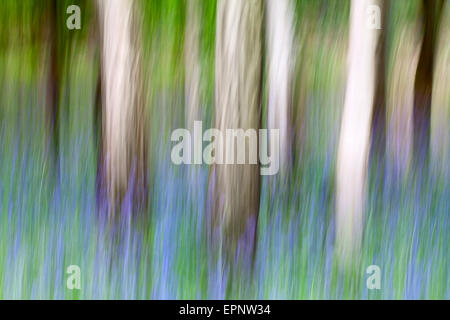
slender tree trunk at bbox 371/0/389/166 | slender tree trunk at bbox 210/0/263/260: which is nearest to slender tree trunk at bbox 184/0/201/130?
slender tree trunk at bbox 210/0/263/260

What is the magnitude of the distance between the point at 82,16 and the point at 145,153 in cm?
34

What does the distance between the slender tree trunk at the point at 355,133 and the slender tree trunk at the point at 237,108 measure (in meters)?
0.20

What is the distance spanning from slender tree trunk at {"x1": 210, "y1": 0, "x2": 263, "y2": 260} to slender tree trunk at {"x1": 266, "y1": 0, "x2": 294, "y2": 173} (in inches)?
1.0

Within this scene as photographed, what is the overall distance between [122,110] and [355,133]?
1.75 ft

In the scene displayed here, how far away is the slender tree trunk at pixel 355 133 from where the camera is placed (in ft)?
3.34

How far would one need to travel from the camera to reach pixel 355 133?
1.03 metres

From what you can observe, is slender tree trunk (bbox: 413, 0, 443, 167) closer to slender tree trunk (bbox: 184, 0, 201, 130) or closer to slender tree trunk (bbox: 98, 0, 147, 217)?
slender tree trunk (bbox: 184, 0, 201, 130)

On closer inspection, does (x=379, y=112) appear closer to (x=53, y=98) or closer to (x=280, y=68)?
(x=280, y=68)

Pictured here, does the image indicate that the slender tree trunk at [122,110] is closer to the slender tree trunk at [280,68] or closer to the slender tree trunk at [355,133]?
the slender tree trunk at [280,68]

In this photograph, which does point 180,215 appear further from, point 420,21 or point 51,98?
point 420,21

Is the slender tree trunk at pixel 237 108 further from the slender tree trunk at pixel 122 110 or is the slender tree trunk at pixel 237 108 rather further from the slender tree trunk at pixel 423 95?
the slender tree trunk at pixel 423 95

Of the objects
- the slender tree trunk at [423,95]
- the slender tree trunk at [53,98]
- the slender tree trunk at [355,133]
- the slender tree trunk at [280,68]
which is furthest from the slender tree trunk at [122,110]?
the slender tree trunk at [423,95]

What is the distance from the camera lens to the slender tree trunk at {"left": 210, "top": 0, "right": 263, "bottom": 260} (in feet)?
3.34

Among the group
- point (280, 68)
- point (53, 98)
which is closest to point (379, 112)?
point (280, 68)
